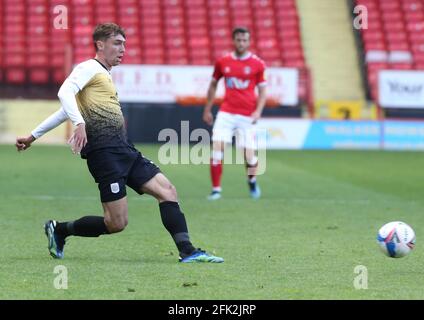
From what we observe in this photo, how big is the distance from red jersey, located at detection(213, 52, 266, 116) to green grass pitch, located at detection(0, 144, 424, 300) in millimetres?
1257

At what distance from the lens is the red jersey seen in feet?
51.4

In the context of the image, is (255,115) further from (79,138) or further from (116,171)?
(79,138)

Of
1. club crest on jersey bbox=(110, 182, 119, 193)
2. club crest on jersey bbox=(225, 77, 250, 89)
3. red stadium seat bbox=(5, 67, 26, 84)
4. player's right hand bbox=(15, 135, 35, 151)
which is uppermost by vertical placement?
red stadium seat bbox=(5, 67, 26, 84)

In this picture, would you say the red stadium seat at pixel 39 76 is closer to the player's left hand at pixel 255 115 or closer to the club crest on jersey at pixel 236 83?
the club crest on jersey at pixel 236 83

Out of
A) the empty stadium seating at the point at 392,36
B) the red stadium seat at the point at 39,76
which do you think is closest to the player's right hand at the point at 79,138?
the red stadium seat at the point at 39,76

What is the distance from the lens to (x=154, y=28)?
30609 mm

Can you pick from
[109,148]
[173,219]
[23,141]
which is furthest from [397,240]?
[23,141]

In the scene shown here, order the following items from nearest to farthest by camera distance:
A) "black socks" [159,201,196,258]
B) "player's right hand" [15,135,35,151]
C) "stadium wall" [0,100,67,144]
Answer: "player's right hand" [15,135,35,151] → "black socks" [159,201,196,258] → "stadium wall" [0,100,67,144]

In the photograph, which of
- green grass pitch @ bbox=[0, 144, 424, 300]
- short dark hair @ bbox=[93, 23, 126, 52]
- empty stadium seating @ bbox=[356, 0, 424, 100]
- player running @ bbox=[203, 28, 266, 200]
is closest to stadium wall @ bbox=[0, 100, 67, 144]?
green grass pitch @ bbox=[0, 144, 424, 300]

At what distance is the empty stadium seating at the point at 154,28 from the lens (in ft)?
95.7

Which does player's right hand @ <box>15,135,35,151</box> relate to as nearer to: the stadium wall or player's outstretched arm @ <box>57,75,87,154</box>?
player's outstretched arm @ <box>57,75,87,154</box>

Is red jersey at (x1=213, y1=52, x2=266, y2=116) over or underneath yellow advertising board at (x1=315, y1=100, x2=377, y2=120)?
underneath

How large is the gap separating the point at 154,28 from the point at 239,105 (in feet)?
49.8

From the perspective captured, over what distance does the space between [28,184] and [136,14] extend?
14.9 m
